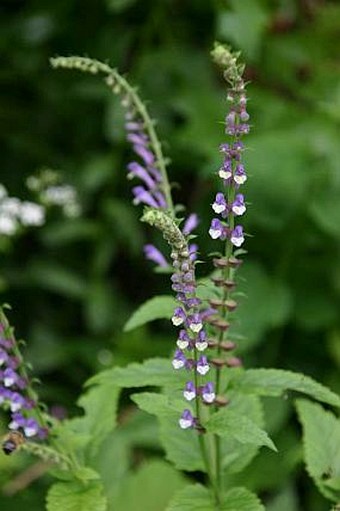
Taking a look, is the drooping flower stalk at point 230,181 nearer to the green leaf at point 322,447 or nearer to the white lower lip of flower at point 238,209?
the white lower lip of flower at point 238,209

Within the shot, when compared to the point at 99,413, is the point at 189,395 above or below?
below

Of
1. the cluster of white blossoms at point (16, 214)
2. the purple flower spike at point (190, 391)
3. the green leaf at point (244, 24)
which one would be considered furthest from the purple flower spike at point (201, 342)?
the cluster of white blossoms at point (16, 214)

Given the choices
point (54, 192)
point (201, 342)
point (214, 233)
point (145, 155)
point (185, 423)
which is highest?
point (54, 192)

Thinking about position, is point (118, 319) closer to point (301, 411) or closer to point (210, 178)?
point (210, 178)

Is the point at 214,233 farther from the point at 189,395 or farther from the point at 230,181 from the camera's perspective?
the point at 189,395

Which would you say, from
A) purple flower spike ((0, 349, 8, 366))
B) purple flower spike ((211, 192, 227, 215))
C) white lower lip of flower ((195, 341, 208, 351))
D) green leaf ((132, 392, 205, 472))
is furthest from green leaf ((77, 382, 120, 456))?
purple flower spike ((211, 192, 227, 215))

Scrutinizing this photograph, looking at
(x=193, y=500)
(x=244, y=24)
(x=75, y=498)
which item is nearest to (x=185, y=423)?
(x=193, y=500)
